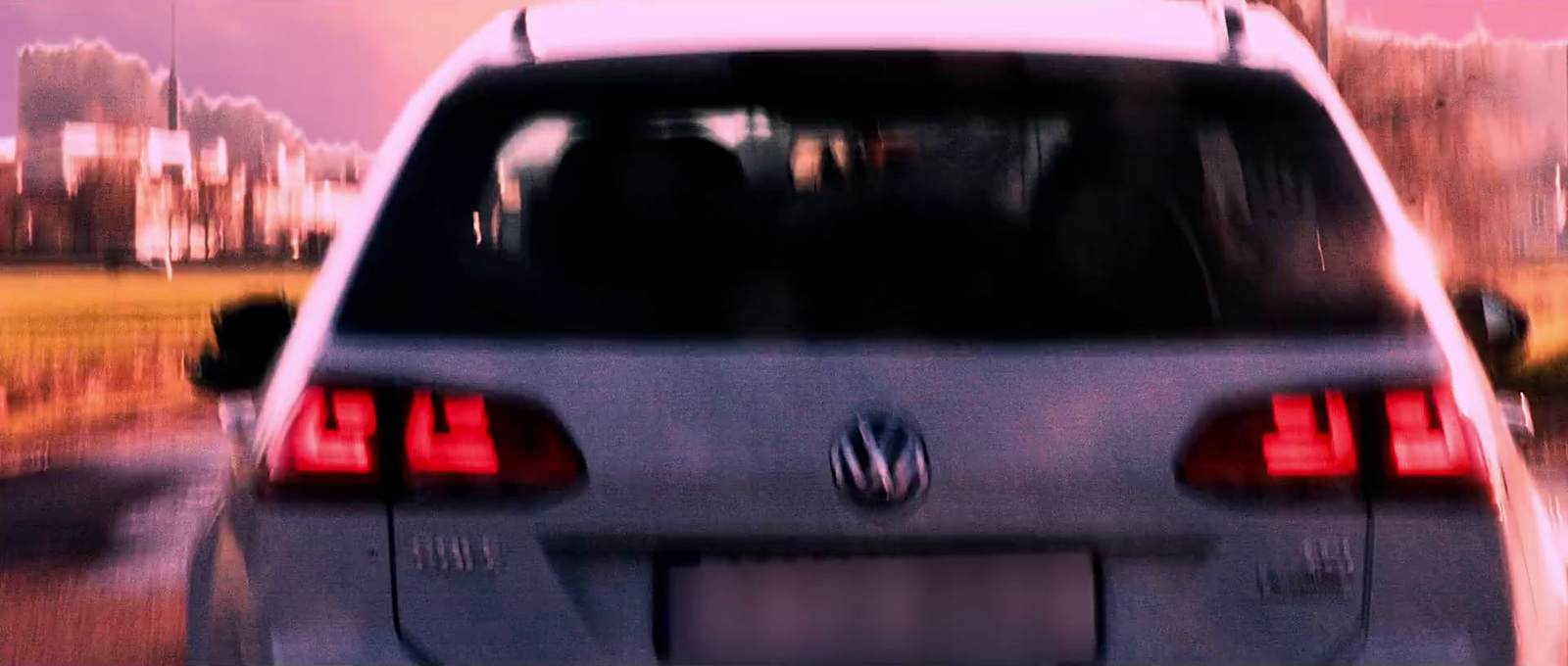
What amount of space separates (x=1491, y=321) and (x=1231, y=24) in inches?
47.8

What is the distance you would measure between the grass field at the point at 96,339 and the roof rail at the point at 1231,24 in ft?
6.80

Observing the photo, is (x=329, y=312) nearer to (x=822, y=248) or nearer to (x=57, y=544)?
(x=822, y=248)

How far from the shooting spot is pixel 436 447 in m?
2.80

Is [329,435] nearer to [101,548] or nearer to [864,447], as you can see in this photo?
[864,447]

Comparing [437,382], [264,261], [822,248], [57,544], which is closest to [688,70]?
[822,248]

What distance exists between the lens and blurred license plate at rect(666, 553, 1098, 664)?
8.95 feet

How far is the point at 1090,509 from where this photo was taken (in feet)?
8.97

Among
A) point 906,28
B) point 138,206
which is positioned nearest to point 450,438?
point 906,28

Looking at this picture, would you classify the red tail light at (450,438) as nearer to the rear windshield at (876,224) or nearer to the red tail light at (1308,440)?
the rear windshield at (876,224)

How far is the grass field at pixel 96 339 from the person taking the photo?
60.5 feet

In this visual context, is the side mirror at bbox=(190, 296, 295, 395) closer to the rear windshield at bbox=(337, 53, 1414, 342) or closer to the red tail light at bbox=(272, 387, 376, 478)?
the rear windshield at bbox=(337, 53, 1414, 342)

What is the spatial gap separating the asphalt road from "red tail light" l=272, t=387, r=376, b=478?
33.0 inches

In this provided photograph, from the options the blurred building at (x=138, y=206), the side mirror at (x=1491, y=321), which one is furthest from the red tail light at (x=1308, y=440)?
the blurred building at (x=138, y=206)

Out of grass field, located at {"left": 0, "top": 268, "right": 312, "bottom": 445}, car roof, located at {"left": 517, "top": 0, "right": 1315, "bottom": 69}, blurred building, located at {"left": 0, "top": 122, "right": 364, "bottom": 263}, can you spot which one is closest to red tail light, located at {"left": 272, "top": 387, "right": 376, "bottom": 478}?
car roof, located at {"left": 517, "top": 0, "right": 1315, "bottom": 69}
